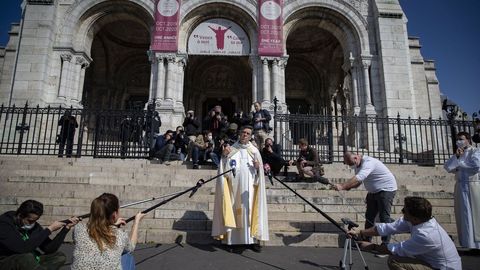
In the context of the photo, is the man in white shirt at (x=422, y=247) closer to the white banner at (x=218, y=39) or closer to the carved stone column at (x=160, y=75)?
the carved stone column at (x=160, y=75)

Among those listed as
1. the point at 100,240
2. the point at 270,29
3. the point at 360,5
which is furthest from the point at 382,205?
the point at 360,5

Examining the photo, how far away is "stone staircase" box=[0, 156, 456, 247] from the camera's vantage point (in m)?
5.18

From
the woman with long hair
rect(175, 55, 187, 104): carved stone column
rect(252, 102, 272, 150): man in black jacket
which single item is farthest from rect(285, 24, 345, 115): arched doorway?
the woman with long hair

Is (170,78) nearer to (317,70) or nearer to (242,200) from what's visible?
(242,200)

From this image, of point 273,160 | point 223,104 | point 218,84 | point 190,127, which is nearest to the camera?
point 273,160

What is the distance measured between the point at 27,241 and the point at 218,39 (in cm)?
1323

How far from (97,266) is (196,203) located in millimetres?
3548

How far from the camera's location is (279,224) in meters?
5.39

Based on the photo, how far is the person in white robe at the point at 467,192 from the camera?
15.2 ft

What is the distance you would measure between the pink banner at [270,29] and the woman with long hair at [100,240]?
41.5 feet

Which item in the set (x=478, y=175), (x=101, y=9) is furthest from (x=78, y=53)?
(x=478, y=175)

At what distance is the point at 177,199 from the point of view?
243 inches

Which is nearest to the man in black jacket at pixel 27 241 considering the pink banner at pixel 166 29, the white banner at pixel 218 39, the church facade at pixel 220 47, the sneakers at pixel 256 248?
the sneakers at pixel 256 248

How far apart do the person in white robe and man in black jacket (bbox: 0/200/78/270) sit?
5.39 metres
